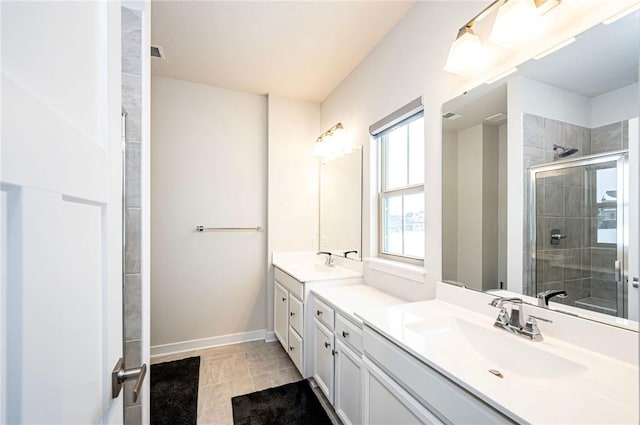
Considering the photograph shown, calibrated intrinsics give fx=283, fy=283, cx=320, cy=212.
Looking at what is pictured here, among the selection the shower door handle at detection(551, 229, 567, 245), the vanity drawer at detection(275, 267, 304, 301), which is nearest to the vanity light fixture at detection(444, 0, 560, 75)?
the shower door handle at detection(551, 229, 567, 245)

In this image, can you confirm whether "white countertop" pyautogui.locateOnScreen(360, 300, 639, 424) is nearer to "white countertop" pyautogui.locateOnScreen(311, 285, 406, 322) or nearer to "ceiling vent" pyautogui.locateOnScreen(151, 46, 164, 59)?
"white countertop" pyautogui.locateOnScreen(311, 285, 406, 322)

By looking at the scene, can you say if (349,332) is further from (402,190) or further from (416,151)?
(416,151)

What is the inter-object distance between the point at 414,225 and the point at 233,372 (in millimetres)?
1880

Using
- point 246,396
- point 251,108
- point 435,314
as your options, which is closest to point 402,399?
point 435,314

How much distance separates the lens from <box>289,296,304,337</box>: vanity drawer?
2.13m

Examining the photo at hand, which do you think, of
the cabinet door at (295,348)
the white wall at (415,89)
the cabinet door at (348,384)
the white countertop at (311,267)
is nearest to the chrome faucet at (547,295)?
the white wall at (415,89)

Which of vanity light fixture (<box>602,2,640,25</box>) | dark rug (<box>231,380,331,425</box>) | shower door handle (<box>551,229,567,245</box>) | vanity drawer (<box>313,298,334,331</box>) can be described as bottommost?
dark rug (<box>231,380,331,425</box>)

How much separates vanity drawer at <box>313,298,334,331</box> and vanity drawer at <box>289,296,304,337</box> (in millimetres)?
176

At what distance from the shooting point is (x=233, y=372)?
2.34 metres

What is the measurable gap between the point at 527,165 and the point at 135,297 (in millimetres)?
1821

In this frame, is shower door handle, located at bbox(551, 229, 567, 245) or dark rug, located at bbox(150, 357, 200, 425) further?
dark rug, located at bbox(150, 357, 200, 425)

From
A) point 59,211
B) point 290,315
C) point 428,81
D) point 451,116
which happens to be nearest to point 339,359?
point 290,315

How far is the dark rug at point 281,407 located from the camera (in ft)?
5.80

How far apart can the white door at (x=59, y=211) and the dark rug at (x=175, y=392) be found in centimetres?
155
